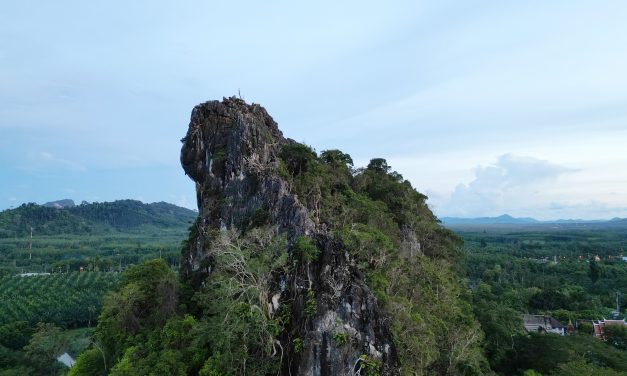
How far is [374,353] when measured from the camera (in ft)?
48.8

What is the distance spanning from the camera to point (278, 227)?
1944 centimetres

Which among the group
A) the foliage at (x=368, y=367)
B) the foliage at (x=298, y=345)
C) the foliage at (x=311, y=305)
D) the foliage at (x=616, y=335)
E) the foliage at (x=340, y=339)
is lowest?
the foliage at (x=616, y=335)

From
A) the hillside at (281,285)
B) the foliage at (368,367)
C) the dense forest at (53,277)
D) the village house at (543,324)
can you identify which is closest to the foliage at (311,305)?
the hillside at (281,285)

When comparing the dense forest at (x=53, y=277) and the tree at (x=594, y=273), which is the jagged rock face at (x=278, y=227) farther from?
the tree at (x=594, y=273)

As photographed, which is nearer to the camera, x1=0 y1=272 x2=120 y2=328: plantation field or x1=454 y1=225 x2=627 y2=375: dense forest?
x1=454 y1=225 x2=627 y2=375: dense forest

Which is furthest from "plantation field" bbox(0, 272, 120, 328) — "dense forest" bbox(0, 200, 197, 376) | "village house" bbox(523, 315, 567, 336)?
"village house" bbox(523, 315, 567, 336)

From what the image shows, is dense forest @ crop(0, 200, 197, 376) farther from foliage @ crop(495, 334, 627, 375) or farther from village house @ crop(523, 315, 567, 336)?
village house @ crop(523, 315, 567, 336)

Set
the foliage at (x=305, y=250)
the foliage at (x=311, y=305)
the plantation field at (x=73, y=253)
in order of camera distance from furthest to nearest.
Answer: the plantation field at (x=73, y=253)
the foliage at (x=305, y=250)
the foliage at (x=311, y=305)

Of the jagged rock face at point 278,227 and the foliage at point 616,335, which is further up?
the jagged rock face at point 278,227

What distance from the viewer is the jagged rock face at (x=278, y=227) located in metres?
15.0

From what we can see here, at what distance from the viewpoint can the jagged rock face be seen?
15.0 meters

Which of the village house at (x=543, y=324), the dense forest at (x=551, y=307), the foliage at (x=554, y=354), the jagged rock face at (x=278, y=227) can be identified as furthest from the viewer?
the village house at (x=543, y=324)

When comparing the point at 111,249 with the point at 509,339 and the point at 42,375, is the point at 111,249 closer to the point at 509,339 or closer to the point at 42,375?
the point at 42,375

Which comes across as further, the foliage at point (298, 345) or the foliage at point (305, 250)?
the foliage at point (305, 250)
